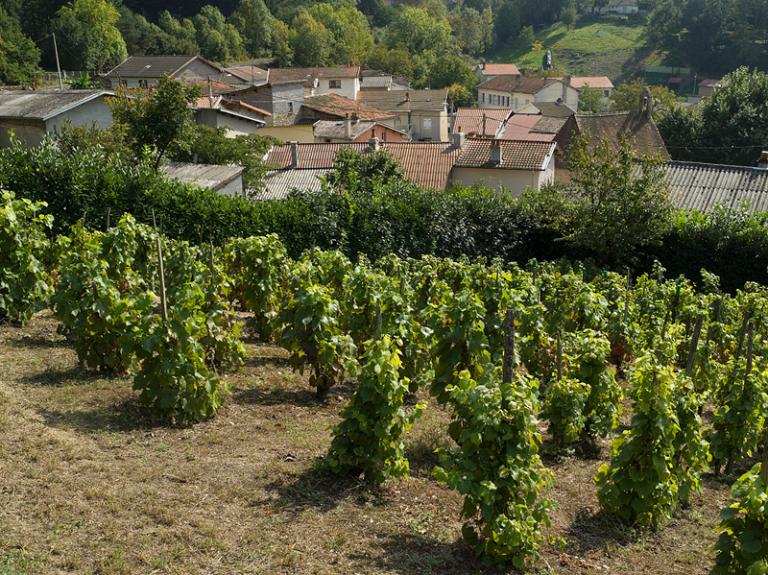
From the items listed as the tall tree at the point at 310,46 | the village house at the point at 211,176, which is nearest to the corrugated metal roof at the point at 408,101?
the tall tree at the point at 310,46

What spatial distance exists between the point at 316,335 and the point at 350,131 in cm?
3947

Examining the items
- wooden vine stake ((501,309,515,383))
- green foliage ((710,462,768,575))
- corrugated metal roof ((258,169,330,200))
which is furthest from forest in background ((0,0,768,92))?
green foliage ((710,462,768,575))

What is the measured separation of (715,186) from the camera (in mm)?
25781

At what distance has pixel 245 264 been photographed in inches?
464

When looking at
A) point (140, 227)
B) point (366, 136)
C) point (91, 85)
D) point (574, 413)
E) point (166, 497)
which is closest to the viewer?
point (166, 497)

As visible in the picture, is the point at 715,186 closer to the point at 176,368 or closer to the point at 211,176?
the point at 211,176

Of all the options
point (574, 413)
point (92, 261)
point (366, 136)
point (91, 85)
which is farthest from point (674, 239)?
point (91, 85)

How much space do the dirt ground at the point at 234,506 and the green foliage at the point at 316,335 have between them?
0.59 m

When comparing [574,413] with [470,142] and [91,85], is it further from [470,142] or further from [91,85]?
[91,85]

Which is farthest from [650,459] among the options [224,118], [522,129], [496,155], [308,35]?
[308,35]

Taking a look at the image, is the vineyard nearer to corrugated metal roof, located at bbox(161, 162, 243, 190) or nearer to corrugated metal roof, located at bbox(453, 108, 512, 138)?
corrugated metal roof, located at bbox(161, 162, 243, 190)

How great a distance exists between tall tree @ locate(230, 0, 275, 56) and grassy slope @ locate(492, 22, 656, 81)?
37822 mm

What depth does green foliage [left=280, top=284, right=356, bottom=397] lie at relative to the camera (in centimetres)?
873

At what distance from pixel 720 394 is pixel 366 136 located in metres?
40.7
